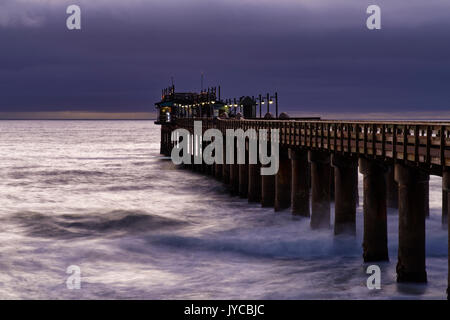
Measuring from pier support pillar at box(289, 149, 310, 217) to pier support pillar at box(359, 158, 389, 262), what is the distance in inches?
332

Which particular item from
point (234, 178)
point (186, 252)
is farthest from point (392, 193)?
point (234, 178)

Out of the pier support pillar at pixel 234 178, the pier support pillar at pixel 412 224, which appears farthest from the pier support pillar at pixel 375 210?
the pier support pillar at pixel 234 178

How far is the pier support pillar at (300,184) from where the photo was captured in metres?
31.5

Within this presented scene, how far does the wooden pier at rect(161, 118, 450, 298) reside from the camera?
63.0 ft

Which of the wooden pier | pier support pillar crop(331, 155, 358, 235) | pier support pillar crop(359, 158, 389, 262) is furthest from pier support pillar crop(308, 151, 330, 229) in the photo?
pier support pillar crop(359, 158, 389, 262)

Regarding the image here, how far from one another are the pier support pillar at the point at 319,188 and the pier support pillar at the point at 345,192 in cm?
272

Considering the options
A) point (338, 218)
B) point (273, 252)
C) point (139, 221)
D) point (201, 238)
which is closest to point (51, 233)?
point (139, 221)

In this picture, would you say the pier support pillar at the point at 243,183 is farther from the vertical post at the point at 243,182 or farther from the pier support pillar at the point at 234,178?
the pier support pillar at the point at 234,178

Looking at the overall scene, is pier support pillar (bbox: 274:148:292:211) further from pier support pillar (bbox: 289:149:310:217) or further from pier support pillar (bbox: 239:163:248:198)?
pier support pillar (bbox: 239:163:248:198)

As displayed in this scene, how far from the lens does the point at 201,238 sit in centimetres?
3167

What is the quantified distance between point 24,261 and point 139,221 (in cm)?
1089

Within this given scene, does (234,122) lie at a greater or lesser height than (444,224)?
greater
